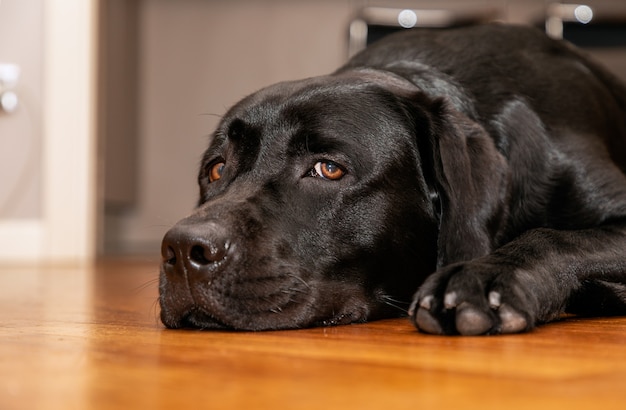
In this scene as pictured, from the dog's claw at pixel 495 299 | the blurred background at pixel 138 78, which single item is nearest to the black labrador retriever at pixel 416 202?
the dog's claw at pixel 495 299

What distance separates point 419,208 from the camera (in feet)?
6.50

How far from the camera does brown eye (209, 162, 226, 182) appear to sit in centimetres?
208

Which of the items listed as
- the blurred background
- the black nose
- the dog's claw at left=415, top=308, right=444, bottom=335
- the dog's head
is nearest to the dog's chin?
the dog's head

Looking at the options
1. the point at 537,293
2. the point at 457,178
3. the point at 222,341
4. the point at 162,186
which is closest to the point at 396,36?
the point at 457,178

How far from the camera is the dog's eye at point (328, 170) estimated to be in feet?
6.19

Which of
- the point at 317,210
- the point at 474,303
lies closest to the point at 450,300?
the point at 474,303

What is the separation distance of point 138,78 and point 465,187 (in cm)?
535

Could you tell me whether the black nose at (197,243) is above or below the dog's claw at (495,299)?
above

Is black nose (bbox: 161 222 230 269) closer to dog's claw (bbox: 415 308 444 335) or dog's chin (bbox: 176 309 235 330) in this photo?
dog's chin (bbox: 176 309 235 330)

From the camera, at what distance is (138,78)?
6973 mm

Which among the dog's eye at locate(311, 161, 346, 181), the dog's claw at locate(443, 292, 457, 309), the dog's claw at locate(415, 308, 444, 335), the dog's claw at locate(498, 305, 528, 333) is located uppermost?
the dog's eye at locate(311, 161, 346, 181)

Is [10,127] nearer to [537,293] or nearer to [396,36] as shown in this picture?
[396,36]

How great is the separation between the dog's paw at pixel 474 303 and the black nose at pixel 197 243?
355mm

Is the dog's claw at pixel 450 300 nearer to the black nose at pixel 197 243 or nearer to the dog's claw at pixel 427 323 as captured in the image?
the dog's claw at pixel 427 323
